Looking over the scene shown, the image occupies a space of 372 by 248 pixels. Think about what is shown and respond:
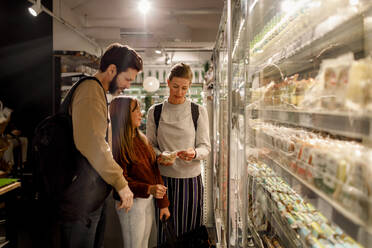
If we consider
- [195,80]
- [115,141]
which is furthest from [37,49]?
[195,80]

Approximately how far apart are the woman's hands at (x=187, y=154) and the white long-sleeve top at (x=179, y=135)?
0.07 metres

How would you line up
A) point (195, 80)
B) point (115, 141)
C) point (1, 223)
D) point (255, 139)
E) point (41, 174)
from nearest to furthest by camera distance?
point (255, 139) < point (41, 174) < point (115, 141) < point (1, 223) < point (195, 80)

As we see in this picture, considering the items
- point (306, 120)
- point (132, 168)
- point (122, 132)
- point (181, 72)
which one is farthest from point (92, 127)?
point (306, 120)

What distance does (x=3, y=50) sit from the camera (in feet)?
12.9

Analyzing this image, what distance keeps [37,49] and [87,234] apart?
3.94 metres

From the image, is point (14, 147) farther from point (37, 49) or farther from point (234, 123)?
point (234, 123)

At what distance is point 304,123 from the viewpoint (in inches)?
30.1

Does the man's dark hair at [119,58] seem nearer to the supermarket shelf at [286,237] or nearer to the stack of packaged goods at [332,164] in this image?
the stack of packaged goods at [332,164]

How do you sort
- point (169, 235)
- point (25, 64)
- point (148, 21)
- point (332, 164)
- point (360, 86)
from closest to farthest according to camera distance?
1. point (360, 86)
2. point (332, 164)
3. point (169, 235)
4. point (25, 64)
5. point (148, 21)

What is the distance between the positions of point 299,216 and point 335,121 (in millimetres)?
558

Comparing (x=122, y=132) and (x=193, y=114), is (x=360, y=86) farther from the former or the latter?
(x=193, y=114)

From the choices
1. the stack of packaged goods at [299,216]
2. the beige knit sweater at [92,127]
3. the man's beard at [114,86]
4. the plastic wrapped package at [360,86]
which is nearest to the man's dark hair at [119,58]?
the man's beard at [114,86]

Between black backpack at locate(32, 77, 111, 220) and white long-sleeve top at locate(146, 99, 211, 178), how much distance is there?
0.82m

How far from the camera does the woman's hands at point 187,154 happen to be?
2107mm
